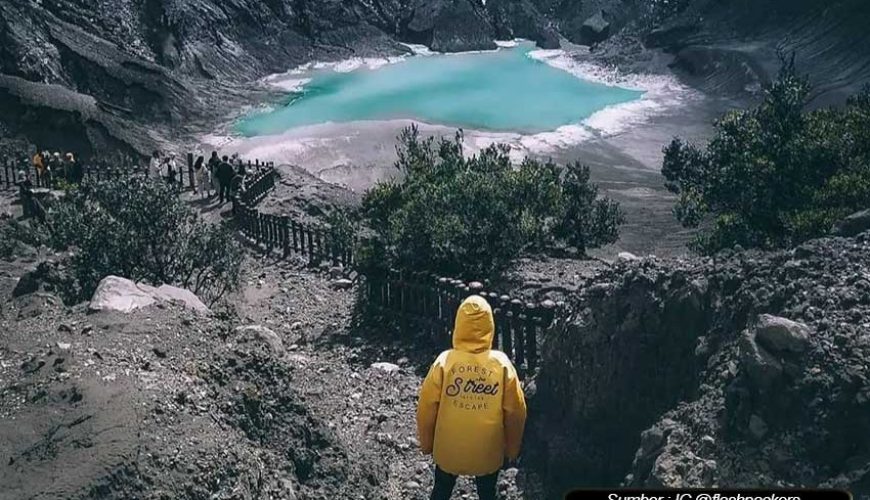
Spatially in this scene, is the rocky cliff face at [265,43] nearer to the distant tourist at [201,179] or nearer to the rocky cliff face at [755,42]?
the rocky cliff face at [755,42]

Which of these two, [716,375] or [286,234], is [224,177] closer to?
[286,234]

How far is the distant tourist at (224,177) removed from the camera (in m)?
22.0

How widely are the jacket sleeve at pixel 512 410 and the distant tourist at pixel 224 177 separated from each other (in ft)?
56.2

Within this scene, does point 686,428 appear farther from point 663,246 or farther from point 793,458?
point 663,246

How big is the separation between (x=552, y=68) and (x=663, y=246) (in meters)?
45.8

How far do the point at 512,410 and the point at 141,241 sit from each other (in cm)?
861

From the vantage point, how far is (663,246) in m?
20.5

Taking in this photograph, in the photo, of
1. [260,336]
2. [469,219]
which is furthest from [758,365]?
[469,219]

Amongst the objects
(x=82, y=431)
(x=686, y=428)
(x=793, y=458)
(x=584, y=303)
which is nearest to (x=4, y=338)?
(x=82, y=431)

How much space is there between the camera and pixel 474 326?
5855mm

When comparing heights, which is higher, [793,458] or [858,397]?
[858,397]

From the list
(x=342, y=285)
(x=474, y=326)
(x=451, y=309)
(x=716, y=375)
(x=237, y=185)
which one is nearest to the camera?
(x=474, y=326)

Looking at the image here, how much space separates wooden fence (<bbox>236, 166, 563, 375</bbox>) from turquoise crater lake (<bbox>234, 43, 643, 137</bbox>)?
2298cm

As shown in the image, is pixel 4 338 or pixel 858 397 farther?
pixel 4 338
